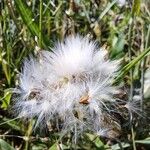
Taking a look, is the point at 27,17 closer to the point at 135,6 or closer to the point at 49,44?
the point at 49,44

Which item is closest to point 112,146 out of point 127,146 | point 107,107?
point 127,146

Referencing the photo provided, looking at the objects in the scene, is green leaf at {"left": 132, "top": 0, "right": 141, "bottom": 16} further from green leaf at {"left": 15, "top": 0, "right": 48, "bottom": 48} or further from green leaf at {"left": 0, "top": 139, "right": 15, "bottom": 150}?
green leaf at {"left": 0, "top": 139, "right": 15, "bottom": 150}

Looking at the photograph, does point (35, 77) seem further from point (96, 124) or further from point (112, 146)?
point (112, 146)

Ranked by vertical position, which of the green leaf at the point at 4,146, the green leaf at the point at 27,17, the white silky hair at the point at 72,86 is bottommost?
the green leaf at the point at 4,146

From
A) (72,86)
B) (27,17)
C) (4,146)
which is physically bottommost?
(4,146)

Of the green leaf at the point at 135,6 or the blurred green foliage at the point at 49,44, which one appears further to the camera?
the blurred green foliage at the point at 49,44

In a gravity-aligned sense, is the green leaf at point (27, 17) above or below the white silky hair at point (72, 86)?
above

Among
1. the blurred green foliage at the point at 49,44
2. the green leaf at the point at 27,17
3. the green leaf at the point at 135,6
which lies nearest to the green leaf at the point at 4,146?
the blurred green foliage at the point at 49,44

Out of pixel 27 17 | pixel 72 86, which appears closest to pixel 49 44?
pixel 27 17

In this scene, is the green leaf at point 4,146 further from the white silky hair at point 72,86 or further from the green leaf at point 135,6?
the green leaf at point 135,6

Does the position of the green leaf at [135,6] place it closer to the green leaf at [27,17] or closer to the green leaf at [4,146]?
the green leaf at [27,17]
